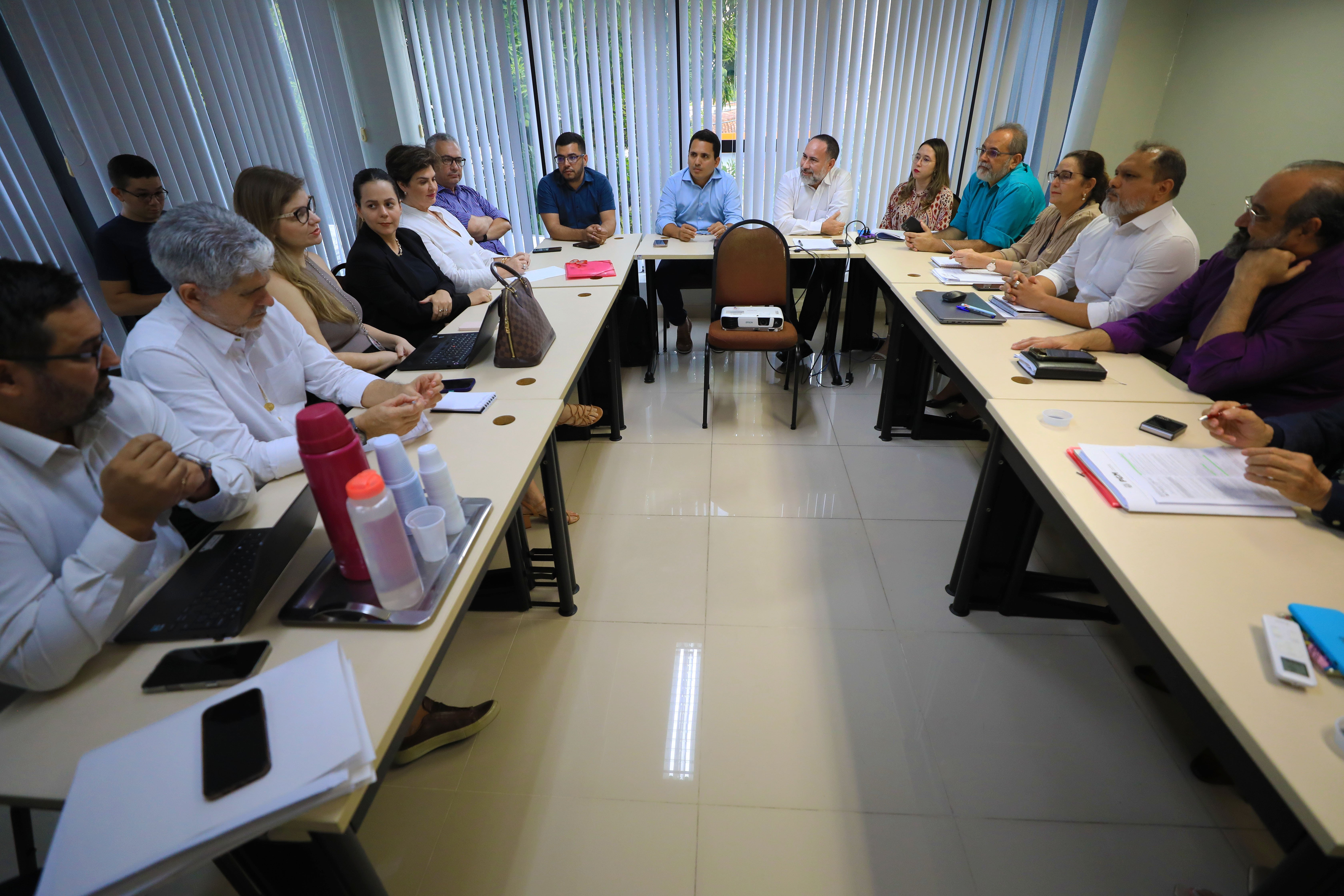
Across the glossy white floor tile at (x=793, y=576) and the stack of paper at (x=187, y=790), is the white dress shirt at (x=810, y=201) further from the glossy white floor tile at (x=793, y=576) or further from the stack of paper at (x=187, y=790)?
the stack of paper at (x=187, y=790)

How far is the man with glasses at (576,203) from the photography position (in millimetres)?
4098

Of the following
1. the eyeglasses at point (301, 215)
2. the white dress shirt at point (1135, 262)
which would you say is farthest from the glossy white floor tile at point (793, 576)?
the eyeglasses at point (301, 215)

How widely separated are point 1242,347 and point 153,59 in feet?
15.4

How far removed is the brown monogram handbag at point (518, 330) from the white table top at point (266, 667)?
91 centimetres

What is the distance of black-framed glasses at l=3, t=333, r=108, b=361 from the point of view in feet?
3.03

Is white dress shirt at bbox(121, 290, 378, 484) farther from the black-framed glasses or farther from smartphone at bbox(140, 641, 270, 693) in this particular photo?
smartphone at bbox(140, 641, 270, 693)

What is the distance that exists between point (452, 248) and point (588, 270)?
701 millimetres

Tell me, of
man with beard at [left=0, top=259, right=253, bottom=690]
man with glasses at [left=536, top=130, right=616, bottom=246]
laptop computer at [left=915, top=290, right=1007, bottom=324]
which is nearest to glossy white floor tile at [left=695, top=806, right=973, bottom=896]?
man with beard at [left=0, top=259, right=253, bottom=690]

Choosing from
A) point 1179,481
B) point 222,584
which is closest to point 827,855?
point 1179,481

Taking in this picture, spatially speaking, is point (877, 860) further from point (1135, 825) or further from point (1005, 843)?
point (1135, 825)

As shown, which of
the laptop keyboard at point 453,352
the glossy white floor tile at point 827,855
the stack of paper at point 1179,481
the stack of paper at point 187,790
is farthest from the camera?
the laptop keyboard at point 453,352

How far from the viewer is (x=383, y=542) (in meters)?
0.93

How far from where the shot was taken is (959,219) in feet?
12.5

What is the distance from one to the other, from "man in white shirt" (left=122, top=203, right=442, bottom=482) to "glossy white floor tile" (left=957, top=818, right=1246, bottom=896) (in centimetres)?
178
